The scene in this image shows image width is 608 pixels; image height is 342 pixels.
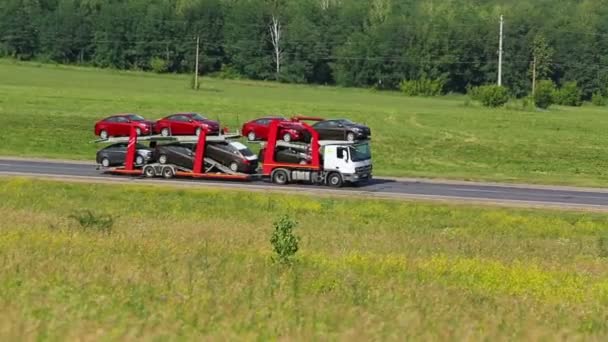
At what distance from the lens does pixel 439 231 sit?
2775cm

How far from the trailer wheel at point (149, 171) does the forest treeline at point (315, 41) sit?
10350 cm

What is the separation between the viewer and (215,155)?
41562 mm

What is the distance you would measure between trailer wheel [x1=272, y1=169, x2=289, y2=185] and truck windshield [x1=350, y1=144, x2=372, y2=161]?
2.84 metres

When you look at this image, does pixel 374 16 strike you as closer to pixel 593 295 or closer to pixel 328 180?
pixel 328 180

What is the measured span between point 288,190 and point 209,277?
91.3 feet

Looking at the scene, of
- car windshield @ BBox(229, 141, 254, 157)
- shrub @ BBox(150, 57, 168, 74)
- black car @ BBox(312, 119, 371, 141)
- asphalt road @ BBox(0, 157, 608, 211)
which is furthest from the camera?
shrub @ BBox(150, 57, 168, 74)

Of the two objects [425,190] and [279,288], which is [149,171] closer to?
[425,190]

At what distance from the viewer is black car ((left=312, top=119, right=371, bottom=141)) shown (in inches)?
1827

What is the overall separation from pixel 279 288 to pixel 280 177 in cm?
3052

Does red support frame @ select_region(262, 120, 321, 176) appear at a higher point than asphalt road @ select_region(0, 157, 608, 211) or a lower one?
higher

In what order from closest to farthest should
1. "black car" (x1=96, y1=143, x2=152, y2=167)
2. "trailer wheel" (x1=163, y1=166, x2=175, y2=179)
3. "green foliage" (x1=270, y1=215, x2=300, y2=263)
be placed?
1. "green foliage" (x1=270, y1=215, x2=300, y2=263)
2. "trailer wheel" (x1=163, y1=166, x2=175, y2=179)
3. "black car" (x1=96, y1=143, x2=152, y2=167)

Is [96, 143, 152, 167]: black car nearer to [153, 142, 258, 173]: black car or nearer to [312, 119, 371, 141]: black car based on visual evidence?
[153, 142, 258, 173]: black car

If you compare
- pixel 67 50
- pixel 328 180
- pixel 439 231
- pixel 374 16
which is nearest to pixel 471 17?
pixel 374 16

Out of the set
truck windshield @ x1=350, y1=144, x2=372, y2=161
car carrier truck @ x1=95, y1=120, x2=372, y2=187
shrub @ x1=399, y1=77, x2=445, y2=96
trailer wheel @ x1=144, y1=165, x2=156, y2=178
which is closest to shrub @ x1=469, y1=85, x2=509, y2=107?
shrub @ x1=399, y1=77, x2=445, y2=96
